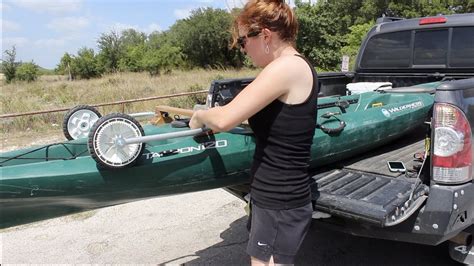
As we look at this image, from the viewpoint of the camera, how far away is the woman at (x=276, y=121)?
1.97m

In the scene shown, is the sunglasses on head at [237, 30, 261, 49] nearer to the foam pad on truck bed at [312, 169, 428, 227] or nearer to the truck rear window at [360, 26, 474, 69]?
the foam pad on truck bed at [312, 169, 428, 227]

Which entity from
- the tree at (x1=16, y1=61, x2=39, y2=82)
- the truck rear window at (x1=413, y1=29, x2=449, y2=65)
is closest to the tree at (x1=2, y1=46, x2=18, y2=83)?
the tree at (x1=16, y1=61, x2=39, y2=82)

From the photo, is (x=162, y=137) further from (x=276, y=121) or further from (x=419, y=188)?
(x=419, y=188)

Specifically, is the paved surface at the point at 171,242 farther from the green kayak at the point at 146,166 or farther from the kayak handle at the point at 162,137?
the kayak handle at the point at 162,137

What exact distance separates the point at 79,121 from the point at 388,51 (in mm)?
3601

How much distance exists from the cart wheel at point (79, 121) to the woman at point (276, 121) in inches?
74.4

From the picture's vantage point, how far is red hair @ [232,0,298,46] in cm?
204

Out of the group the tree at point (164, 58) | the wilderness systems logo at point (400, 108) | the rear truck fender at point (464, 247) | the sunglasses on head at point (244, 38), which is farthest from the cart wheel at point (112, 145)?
the tree at point (164, 58)

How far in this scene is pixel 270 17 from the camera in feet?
6.69

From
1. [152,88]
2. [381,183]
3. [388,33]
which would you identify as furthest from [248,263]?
[152,88]

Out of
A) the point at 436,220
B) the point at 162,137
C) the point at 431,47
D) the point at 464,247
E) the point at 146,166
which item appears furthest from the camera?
the point at 431,47

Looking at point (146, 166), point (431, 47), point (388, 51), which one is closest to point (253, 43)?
point (146, 166)

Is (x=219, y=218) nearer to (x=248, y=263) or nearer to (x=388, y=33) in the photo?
(x=248, y=263)

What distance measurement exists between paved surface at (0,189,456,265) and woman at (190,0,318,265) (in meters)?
1.83
